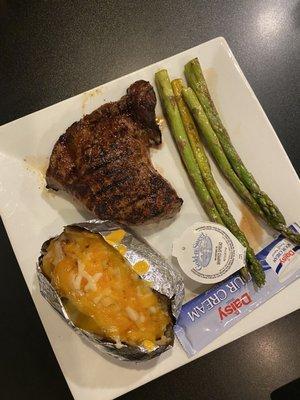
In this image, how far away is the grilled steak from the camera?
87.7 inches

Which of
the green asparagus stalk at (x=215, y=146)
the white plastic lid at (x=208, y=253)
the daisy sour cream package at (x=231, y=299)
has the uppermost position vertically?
the green asparagus stalk at (x=215, y=146)

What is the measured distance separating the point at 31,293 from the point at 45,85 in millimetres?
1143

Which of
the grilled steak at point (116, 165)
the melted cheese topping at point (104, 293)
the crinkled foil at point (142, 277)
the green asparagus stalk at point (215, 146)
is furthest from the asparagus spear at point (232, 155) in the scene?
the melted cheese topping at point (104, 293)

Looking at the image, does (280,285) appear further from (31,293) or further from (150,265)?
(31,293)

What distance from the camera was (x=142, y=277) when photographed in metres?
2.04

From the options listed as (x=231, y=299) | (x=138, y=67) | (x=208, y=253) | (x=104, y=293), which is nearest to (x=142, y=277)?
(x=104, y=293)

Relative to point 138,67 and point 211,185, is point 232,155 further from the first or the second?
point 138,67

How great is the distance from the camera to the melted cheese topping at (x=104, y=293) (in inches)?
78.2

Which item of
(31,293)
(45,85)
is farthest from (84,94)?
(31,293)

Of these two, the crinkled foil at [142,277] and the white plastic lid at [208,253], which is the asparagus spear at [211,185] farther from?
the crinkled foil at [142,277]

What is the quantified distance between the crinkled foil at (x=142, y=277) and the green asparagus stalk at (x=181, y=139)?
15.7 inches

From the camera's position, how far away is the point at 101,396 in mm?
2277

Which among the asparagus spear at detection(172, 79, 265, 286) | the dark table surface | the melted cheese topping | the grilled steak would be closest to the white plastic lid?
the asparagus spear at detection(172, 79, 265, 286)

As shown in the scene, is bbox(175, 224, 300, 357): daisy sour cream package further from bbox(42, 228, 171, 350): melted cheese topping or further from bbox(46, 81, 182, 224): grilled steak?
bbox(46, 81, 182, 224): grilled steak
